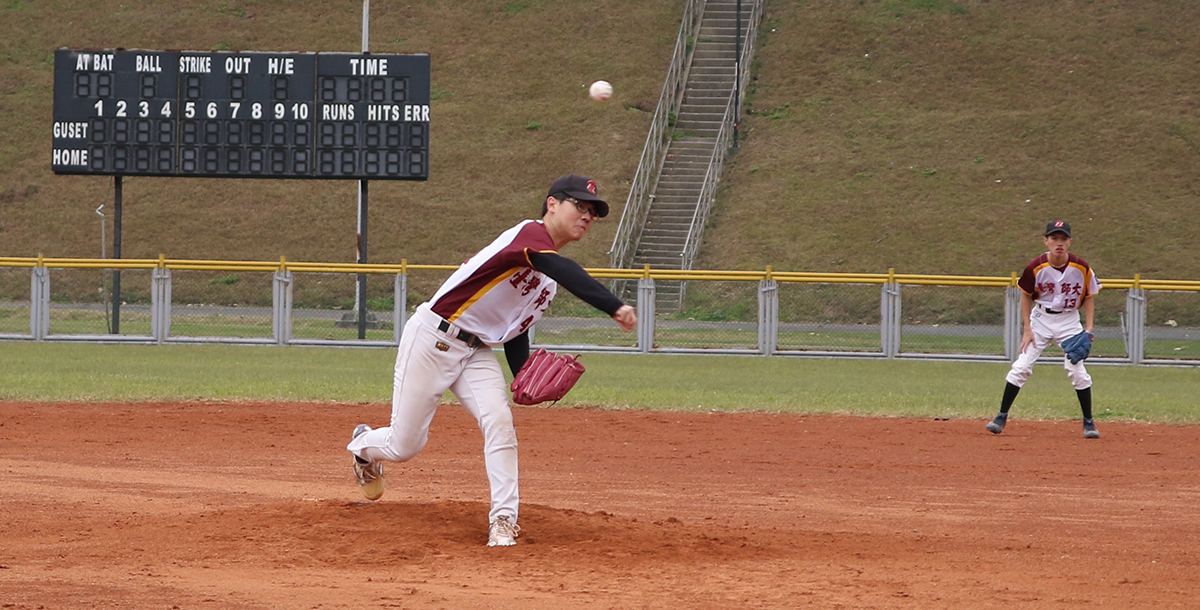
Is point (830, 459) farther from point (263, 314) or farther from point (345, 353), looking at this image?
point (263, 314)

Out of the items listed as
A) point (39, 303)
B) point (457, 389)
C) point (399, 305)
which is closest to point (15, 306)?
point (39, 303)

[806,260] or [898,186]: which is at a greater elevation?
[898,186]

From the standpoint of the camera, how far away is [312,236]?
3262 cm

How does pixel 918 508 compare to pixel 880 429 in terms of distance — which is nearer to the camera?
pixel 918 508

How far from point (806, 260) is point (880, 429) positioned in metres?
18.4

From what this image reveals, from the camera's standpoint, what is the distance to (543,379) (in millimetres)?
5699

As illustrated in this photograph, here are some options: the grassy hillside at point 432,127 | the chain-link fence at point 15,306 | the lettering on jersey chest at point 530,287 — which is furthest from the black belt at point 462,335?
the grassy hillside at point 432,127

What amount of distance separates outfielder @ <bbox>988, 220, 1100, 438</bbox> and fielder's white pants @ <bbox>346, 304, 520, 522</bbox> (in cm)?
709

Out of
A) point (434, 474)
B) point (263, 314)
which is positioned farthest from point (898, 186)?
point (434, 474)

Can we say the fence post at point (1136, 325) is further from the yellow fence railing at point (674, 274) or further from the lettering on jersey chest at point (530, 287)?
the lettering on jersey chest at point (530, 287)

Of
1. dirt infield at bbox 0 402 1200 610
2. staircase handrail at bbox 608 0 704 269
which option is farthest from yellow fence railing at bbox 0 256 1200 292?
dirt infield at bbox 0 402 1200 610

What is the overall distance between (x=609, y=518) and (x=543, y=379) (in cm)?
122

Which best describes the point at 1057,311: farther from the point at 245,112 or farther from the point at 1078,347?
the point at 245,112

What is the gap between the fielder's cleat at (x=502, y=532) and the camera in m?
5.72
